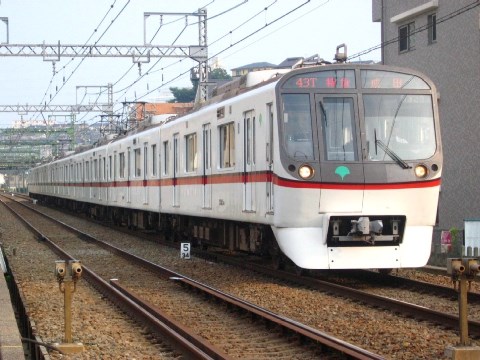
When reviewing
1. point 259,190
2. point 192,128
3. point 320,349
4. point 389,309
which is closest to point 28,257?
point 192,128

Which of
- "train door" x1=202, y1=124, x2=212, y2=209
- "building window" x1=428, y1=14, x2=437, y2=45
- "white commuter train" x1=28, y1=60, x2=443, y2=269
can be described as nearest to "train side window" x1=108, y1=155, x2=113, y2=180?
"building window" x1=428, y1=14, x2=437, y2=45

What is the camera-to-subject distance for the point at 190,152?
18156 millimetres

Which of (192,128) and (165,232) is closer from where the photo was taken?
(192,128)

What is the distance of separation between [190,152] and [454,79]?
29.0ft

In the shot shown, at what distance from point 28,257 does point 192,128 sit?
4.31 meters

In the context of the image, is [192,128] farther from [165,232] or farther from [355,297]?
[355,297]

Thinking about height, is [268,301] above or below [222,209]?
below

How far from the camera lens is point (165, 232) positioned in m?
22.9

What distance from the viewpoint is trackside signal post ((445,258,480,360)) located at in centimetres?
707

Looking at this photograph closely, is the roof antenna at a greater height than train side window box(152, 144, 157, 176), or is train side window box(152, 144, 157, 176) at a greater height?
the roof antenna

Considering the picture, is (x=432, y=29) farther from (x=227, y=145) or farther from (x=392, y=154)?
(x=392, y=154)

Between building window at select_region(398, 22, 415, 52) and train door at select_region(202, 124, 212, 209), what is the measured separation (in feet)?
37.1

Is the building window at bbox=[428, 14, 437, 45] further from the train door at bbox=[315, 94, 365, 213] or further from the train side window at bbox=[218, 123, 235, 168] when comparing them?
the train door at bbox=[315, 94, 365, 213]

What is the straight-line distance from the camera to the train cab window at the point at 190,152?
57.9 feet
